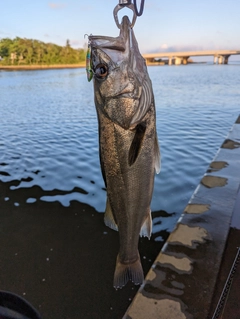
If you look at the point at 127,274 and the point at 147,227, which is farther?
the point at 127,274

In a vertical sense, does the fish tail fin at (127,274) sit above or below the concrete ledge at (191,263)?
above

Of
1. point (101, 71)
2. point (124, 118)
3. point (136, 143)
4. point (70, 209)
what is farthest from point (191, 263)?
point (70, 209)

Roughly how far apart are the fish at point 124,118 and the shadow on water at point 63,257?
2.85m

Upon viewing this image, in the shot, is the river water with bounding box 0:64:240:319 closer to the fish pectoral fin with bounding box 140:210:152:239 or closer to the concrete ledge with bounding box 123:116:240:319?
the concrete ledge with bounding box 123:116:240:319

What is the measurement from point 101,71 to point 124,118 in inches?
13.7

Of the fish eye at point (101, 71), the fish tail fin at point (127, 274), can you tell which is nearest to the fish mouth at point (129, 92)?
the fish eye at point (101, 71)

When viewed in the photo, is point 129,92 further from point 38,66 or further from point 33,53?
point 33,53

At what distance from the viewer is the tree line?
8988cm

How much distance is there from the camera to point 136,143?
6.59 ft

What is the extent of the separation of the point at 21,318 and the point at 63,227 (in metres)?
4.63

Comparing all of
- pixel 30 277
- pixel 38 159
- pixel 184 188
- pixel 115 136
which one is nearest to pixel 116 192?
pixel 115 136

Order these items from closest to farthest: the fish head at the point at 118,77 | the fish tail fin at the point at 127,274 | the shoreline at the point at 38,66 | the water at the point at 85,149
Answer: the fish head at the point at 118,77 < the fish tail fin at the point at 127,274 < the water at the point at 85,149 < the shoreline at the point at 38,66

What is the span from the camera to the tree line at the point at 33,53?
3538 inches

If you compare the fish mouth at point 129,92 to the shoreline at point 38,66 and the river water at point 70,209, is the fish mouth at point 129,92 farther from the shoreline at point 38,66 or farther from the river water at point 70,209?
the shoreline at point 38,66
